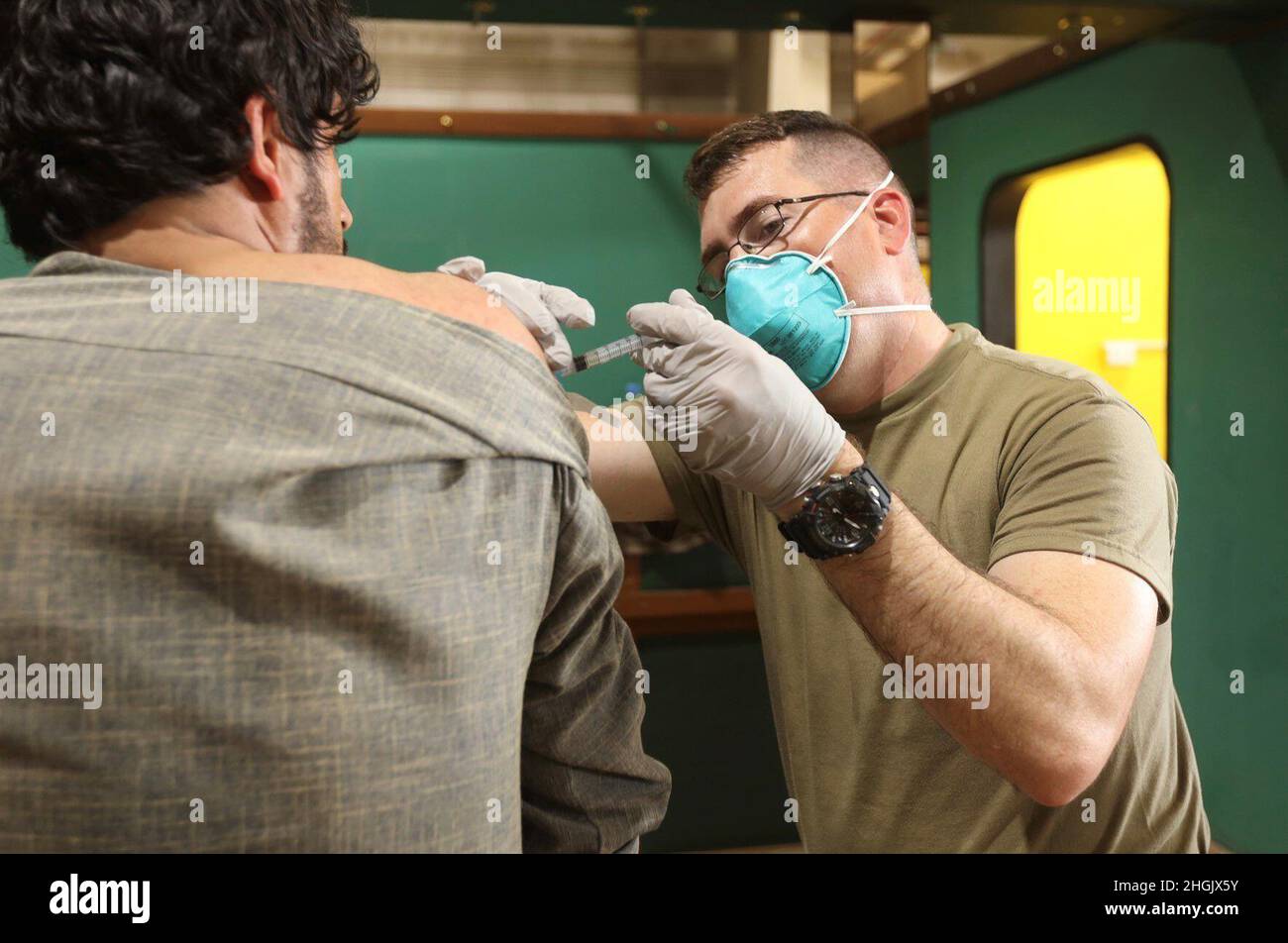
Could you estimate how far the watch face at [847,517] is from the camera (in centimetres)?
120

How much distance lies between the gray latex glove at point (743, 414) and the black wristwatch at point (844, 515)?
3 centimetres

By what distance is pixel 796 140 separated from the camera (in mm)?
1795

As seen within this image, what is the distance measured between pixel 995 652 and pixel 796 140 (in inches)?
41.3

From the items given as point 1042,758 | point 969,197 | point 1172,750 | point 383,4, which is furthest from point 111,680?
point 969,197

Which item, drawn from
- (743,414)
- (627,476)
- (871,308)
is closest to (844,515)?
(743,414)

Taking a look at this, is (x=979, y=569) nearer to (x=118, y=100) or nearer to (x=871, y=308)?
(x=871, y=308)

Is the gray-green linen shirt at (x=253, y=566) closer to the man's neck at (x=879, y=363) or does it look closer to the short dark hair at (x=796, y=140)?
the man's neck at (x=879, y=363)

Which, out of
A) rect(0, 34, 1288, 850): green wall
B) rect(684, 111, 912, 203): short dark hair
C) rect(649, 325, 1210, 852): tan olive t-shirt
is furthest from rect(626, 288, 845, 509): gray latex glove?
rect(0, 34, 1288, 850): green wall

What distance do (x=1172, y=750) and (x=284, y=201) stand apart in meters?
1.42

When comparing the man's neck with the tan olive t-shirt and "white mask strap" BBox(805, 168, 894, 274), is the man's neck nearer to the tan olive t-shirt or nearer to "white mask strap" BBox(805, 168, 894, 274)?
the tan olive t-shirt

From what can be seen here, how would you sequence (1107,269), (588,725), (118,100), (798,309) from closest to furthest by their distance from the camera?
(118,100) → (588,725) → (798,309) → (1107,269)

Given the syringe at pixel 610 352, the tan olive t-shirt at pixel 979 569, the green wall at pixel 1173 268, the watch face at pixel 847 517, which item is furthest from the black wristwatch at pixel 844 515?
the green wall at pixel 1173 268

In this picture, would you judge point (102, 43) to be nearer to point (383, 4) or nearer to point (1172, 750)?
point (1172, 750)

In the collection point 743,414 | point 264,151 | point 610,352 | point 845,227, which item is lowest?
point 743,414
